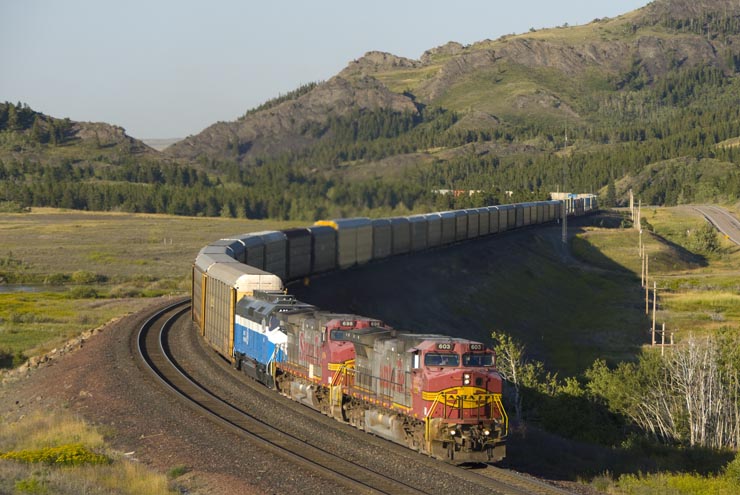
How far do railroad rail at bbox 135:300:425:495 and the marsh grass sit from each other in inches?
149

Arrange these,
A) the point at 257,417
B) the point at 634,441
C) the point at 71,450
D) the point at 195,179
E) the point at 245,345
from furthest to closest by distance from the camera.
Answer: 1. the point at 195,179
2. the point at 245,345
3. the point at 634,441
4. the point at 257,417
5. the point at 71,450

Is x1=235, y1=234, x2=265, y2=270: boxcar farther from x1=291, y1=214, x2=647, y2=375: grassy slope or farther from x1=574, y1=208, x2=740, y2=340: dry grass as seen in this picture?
x1=574, y1=208, x2=740, y2=340: dry grass

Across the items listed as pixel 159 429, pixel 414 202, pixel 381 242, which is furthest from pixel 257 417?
pixel 414 202

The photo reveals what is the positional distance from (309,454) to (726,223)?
A: 6790 inches

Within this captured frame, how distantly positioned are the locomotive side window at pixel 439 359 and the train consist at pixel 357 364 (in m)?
0.03

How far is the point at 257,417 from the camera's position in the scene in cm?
3009

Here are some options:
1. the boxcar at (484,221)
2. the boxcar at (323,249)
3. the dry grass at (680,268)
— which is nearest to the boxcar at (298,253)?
the boxcar at (323,249)

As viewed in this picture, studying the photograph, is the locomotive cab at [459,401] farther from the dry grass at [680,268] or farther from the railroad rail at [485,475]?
the dry grass at [680,268]

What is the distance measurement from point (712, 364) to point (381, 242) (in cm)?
3917

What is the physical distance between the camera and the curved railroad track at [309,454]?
2205cm

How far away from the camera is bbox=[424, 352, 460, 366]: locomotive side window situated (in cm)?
2417

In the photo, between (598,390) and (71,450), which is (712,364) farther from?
(71,450)

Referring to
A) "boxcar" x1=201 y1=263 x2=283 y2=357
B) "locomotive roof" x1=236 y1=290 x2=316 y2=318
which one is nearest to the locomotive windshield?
"locomotive roof" x1=236 y1=290 x2=316 y2=318

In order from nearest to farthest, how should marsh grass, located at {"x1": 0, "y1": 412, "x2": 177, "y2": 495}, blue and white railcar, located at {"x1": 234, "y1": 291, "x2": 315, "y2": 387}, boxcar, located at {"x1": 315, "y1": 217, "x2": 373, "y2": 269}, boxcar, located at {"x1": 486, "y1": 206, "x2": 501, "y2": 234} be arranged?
marsh grass, located at {"x1": 0, "y1": 412, "x2": 177, "y2": 495}
blue and white railcar, located at {"x1": 234, "y1": 291, "x2": 315, "y2": 387}
boxcar, located at {"x1": 315, "y1": 217, "x2": 373, "y2": 269}
boxcar, located at {"x1": 486, "y1": 206, "x2": 501, "y2": 234}
